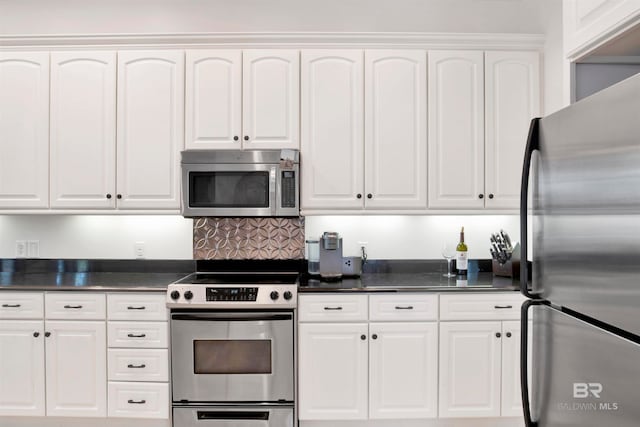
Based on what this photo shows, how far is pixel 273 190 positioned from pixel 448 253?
1318 mm

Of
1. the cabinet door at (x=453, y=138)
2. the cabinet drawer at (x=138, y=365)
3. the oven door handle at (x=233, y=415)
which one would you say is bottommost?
the oven door handle at (x=233, y=415)

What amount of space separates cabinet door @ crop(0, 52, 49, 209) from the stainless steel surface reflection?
302cm

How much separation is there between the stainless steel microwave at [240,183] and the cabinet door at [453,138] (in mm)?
924

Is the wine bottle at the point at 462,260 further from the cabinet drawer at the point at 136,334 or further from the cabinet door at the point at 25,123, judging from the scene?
the cabinet door at the point at 25,123

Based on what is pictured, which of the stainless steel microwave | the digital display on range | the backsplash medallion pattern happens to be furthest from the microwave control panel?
the digital display on range

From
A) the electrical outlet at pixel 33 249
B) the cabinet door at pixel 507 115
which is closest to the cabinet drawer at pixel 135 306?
the electrical outlet at pixel 33 249

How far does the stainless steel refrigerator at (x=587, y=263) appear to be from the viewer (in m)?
0.81

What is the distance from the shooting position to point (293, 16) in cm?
321

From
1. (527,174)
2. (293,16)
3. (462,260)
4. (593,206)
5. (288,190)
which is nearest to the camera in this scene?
(593,206)

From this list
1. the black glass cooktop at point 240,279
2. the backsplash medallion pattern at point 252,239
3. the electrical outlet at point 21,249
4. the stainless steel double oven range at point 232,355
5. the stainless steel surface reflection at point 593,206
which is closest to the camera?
the stainless steel surface reflection at point 593,206

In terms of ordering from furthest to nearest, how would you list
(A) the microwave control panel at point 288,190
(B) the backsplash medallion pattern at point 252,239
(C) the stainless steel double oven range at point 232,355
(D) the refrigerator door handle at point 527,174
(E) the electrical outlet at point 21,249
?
(E) the electrical outlet at point 21,249, (B) the backsplash medallion pattern at point 252,239, (A) the microwave control panel at point 288,190, (C) the stainless steel double oven range at point 232,355, (D) the refrigerator door handle at point 527,174

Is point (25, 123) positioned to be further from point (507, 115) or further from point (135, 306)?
point (507, 115)

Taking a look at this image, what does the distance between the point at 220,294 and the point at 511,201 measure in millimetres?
1973

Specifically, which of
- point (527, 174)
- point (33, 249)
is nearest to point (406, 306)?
point (527, 174)
